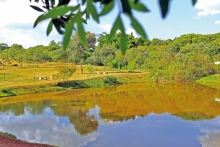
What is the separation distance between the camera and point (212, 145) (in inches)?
451

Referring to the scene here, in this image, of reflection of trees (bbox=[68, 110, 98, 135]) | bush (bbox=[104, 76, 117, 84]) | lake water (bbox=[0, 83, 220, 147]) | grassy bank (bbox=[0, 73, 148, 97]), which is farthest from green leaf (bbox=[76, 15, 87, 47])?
bush (bbox=[104, 76, 117, 84])

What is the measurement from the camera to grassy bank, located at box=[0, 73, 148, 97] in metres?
28.3

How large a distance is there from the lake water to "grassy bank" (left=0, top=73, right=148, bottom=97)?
4.10 meters

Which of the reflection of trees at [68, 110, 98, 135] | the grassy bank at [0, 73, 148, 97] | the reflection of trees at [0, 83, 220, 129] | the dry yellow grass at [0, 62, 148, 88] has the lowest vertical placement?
the reflection of trees at [68, 110, 98, 135]

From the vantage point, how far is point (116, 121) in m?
16.0

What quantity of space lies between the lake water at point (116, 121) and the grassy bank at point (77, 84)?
4.10 meters

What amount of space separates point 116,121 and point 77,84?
62.6 feet

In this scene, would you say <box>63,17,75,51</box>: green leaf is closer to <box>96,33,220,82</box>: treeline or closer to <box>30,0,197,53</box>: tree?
<box>30,0,197,53</box>: tree

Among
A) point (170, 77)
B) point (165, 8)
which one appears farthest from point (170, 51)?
point (165, 8)

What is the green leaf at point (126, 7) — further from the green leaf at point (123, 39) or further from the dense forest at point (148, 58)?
the dense forest at point (148, 58)

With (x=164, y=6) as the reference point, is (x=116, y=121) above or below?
below

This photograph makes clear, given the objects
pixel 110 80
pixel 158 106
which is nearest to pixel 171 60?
pixel 110 80

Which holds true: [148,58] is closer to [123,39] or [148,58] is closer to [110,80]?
[110,80]

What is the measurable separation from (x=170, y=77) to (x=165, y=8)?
1744 inches
